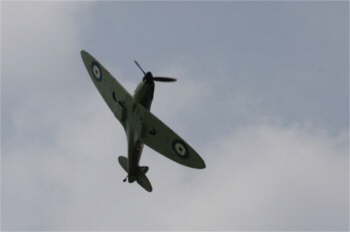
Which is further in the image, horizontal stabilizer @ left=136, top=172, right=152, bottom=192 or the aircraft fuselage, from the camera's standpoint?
horizontal stabilizer @ left=136, top=172, right=152, bottom=192

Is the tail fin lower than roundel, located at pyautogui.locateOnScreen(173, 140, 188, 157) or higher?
lower

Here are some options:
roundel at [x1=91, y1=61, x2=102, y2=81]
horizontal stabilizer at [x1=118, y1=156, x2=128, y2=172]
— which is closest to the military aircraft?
horizontal stabilizer at [x1=118, y1=156, x2=128, y2=172]

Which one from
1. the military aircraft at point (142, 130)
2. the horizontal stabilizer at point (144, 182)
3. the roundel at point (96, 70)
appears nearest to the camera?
the military aircraft at point (142, 130)

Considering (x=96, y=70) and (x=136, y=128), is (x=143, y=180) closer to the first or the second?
(x=136, y=128)

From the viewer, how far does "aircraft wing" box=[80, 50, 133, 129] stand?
26.7 m

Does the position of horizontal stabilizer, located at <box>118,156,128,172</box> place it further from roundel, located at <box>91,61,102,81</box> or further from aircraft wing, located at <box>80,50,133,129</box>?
roundel, located at <box>91,61,102,81</box>

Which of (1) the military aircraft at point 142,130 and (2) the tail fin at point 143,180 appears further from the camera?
(2) the tail fin at point 143,180

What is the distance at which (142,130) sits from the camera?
2600 centimetres

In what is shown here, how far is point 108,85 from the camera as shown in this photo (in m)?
27.8

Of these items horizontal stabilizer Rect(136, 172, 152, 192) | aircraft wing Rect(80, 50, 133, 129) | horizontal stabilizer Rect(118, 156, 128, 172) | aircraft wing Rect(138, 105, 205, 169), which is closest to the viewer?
aircraft wing Rect(138, 105, 205, 169)

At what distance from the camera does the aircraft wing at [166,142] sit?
25.4 meters

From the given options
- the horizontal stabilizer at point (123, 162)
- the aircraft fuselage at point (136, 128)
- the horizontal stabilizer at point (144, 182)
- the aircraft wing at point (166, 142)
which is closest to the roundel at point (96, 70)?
the aircraft fuselage at point (136, 128)

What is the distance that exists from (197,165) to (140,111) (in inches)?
113

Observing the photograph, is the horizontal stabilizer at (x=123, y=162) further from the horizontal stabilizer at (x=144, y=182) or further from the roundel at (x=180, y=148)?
the roundel at (x=180, y=148)
